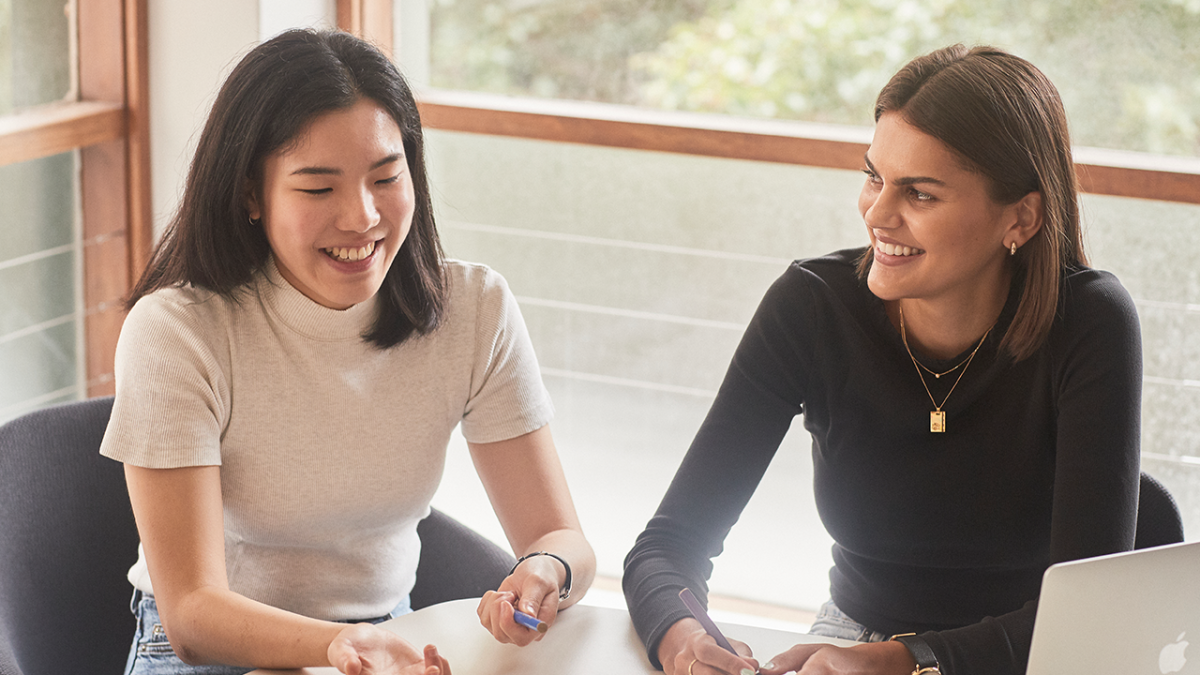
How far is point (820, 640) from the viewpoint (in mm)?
1299

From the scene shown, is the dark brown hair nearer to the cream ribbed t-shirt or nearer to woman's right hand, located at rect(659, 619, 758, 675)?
the cream ribbed t-shirt

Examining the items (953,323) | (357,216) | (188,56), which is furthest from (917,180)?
(188,56)

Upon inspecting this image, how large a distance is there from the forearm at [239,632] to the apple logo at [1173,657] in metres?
0.80

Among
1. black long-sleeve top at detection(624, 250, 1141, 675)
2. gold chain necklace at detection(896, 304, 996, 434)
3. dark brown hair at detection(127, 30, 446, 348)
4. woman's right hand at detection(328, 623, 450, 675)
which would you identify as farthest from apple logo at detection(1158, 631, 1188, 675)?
dark brown hair at detection(127, 30, 446, 348)

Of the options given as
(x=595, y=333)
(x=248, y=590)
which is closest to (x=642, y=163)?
(x=595, y=333)

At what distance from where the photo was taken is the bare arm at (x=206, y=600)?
1241 mm

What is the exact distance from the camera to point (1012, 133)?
4.63 ft

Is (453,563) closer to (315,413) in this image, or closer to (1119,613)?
(315,413)

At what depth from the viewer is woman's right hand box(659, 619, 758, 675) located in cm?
122

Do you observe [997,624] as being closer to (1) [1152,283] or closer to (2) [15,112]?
(1) [1152,283]

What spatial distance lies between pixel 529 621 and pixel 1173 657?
0.63m

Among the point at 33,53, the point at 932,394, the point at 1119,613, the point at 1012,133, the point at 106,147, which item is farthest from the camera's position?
the point at 106,147

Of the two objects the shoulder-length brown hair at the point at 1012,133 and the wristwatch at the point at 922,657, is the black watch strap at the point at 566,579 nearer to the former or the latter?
the wristwatch at the point at 922,657

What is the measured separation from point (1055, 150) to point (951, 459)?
1.36 feet
